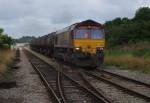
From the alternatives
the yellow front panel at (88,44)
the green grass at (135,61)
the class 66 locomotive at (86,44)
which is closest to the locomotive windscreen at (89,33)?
the class 66 locomotive at (86,44)

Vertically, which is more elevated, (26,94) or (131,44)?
(131,44)

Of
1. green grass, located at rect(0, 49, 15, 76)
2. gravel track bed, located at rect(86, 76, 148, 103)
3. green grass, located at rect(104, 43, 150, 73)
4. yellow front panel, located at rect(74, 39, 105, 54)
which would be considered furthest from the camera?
yellow front panel, located at rect(74, 39, 105, 54)

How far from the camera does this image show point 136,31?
55.0 metres

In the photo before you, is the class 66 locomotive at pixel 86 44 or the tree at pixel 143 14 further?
the tree at pixel 143 14

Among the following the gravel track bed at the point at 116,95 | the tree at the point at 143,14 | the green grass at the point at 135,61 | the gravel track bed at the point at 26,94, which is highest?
the tree at the point at 143,14

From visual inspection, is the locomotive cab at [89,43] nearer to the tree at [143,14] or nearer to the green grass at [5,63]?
the green grass at [5,63]

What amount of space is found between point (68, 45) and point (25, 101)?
16.9 metres

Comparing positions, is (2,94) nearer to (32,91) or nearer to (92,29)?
(32,91)

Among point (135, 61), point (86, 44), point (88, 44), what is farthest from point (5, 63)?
point (135, 61)

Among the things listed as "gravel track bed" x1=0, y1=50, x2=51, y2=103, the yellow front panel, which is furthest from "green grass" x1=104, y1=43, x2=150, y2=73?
"gravel track bed" x1=0, y1=50, x2=51, y2=103

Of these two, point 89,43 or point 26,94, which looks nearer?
point 26,94

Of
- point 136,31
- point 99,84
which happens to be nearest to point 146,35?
point 136,31

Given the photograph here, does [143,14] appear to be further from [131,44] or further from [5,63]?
[5,63]

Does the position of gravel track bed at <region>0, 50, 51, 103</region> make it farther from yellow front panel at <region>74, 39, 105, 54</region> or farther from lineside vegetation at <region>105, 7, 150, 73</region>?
yellow front panel at <region>74, 39, 105, 54</region>
